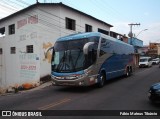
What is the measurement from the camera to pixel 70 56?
14.7 metres

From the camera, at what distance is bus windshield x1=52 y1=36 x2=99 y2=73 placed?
14.4 meters

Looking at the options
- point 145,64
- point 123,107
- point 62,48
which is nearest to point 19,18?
point 62,48

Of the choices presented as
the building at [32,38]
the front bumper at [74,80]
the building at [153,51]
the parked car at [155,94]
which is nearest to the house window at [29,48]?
the building at [32,38]

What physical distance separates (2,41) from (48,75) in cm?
899

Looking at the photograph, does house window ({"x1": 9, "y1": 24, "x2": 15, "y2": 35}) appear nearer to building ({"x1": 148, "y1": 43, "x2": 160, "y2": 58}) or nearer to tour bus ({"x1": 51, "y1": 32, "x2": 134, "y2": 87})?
tour bus ({"x1": 51, "y1": 32, "x2": 134, "y2": 87})

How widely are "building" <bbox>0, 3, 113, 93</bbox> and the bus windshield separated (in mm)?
6990

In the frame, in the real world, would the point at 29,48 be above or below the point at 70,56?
above

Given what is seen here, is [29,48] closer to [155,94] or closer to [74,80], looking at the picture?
[74,80]

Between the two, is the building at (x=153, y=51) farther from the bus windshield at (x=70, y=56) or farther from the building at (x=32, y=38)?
the bus windshield at (x=70, y=56)

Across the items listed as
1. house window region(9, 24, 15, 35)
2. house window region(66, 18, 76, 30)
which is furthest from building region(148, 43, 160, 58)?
house window region(9, 24, 15, 35)

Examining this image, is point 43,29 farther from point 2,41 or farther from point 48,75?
point 2,41

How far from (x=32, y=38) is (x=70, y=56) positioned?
9860 mm

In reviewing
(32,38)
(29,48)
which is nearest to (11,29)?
(29,48)

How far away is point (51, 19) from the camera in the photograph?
2488 cm
